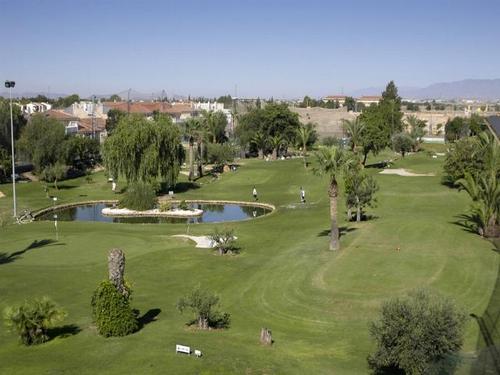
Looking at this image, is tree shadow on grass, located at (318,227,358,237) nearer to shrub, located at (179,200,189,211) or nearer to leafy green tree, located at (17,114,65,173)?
shrub, located at (179,200,189,211)

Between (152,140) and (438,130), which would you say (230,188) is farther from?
(438,130)

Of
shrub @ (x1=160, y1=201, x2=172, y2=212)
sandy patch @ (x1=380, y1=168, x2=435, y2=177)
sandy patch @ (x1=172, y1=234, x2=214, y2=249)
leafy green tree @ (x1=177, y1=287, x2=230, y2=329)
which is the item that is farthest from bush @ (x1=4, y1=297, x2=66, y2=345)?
sandy patch @ (x1=380, y1=168, x2=435, y2=177)

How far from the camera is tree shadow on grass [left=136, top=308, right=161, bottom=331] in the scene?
24.9 m

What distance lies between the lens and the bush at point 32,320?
2200 centimetres

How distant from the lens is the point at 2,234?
44.9 metres

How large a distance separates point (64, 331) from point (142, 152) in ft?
134

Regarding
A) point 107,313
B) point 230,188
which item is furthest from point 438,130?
point 107,313

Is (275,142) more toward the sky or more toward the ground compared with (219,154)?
more toward the sky

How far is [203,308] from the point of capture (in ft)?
78.2

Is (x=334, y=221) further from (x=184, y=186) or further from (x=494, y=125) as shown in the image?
(x=494, y=125)

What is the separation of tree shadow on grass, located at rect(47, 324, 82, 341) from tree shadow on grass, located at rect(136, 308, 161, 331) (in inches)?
93.2

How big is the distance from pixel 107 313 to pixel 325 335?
796 centimetres

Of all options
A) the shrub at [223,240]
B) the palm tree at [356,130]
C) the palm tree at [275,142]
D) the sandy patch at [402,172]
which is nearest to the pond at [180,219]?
the shrub at [223,240]

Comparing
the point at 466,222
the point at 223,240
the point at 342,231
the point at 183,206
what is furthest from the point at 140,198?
the point at 466,222
